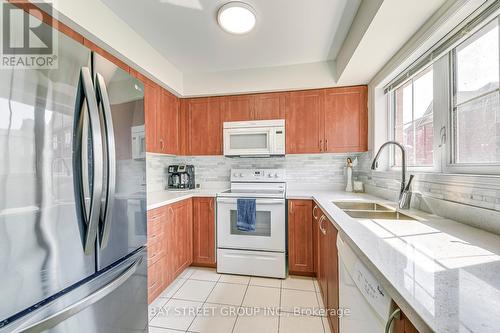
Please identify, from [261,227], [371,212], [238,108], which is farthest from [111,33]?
[371,212]

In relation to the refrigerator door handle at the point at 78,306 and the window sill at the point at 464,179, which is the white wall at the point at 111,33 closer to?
the refrigerator door handle at the point at 78,306

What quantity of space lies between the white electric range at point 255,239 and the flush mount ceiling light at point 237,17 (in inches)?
62.8

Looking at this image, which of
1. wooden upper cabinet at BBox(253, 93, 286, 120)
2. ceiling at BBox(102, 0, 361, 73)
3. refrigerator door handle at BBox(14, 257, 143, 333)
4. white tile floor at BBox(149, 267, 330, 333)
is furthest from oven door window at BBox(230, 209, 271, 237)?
ceiling at BBox(102, 0, 361, 73)

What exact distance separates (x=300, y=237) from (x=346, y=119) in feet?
4.94

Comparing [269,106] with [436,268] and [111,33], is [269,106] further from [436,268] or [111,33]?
[436,268]

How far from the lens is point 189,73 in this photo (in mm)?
2758

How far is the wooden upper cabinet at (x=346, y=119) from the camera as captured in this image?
8.31 feet

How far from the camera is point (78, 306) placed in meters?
0.77

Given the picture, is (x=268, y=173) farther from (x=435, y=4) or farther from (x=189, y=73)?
(x=435, y=4)

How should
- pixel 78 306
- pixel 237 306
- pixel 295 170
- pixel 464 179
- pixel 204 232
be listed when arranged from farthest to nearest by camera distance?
pixel 295 170, pixel 204 232, pixel 237 306, pixel 464 179, pixel 78 306

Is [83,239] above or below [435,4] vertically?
below

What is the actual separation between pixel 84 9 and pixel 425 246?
92.0 inches

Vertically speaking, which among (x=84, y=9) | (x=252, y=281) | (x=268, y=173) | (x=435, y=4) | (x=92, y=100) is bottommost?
(x=252, y=281)

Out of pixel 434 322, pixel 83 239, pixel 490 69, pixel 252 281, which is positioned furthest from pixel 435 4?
pixel 252 281
